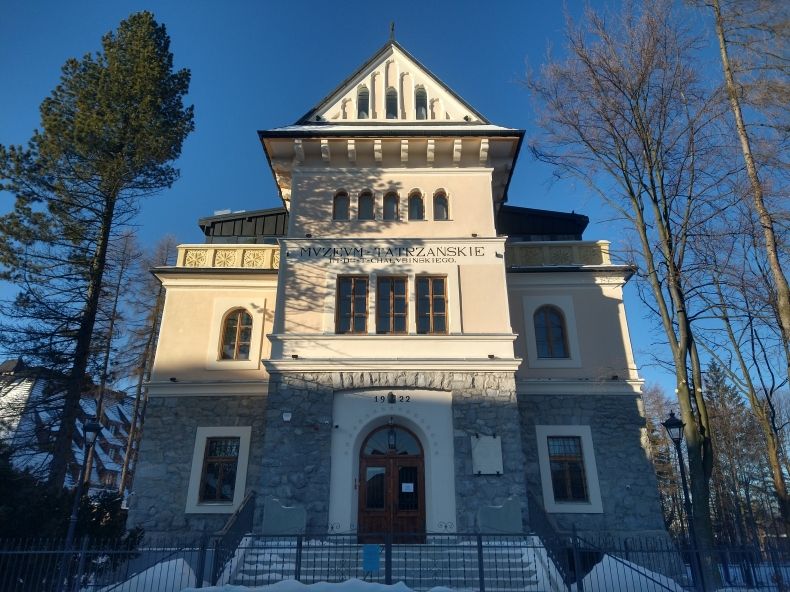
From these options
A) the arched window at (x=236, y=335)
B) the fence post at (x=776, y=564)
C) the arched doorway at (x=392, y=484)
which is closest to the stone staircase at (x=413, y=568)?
the arched doorway at (x=392, y=484)

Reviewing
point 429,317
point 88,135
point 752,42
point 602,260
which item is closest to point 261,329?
point 429,317

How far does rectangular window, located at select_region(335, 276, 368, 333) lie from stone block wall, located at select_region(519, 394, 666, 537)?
5.56 meters

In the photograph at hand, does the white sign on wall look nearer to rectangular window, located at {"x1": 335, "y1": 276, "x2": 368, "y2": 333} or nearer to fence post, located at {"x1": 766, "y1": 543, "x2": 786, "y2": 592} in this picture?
rectangular window, located at {"x1": 335, "y1": 276, "x2": 368, "y2": 333}

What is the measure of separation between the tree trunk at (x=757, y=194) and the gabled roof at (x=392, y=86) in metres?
6.97

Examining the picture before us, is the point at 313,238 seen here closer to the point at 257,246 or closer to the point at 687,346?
the point at 257,246

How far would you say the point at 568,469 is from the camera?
16016mm

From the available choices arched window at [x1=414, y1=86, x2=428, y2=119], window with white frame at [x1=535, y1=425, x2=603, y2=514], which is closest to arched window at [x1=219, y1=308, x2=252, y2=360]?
arched window at [x1=414, y1=86, x2=428, y2=119]

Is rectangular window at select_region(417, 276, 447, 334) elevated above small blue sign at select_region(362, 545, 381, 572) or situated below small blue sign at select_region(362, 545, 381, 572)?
above

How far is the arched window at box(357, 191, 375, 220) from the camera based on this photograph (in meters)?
16.8

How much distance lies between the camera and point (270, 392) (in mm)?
14234

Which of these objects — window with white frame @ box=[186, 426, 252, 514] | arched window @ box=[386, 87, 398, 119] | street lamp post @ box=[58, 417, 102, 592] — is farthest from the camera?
arched window @ box=[386, 87, 398, 119]

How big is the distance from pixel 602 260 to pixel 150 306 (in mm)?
20567

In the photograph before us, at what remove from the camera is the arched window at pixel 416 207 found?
16.8 meters

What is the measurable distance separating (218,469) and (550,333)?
1094 centimetres
